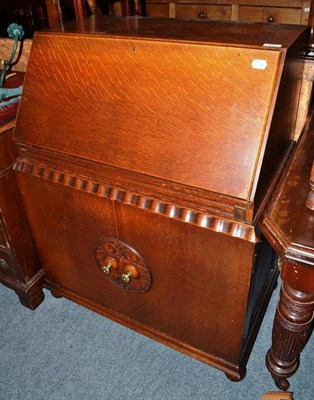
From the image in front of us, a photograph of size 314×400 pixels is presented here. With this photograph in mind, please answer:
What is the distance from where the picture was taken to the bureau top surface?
100 cm

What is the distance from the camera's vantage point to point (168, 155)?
1.02 meters

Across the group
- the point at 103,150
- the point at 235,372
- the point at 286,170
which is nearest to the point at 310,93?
the point at 286,170

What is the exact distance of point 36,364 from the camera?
1515mm

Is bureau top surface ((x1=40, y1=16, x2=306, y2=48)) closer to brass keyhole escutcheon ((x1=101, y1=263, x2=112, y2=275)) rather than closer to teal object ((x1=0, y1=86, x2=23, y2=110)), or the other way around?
teal object ((x1=0, y1=86, x2=23, y2=110))

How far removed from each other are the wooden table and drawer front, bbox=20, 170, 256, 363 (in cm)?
11

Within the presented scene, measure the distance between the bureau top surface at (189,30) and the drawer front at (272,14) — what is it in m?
1.63

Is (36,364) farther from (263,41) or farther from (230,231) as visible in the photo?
(263,41)

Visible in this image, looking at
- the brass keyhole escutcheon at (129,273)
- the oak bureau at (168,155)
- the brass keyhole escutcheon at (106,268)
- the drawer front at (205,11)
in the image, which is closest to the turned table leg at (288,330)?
the oak bureau at (168,155)

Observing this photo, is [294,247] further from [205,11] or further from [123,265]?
[205,11]

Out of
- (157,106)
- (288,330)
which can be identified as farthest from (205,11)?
(288,330)

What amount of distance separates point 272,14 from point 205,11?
20.1 inches

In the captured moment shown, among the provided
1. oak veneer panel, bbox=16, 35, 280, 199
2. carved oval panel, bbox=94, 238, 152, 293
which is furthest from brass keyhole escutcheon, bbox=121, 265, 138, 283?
oak veneer panel, bbox=16, 35, 280, 199

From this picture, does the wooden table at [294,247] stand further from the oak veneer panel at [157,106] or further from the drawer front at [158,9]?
the drawer front at [158,9]

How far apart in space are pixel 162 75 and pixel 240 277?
618 mm
